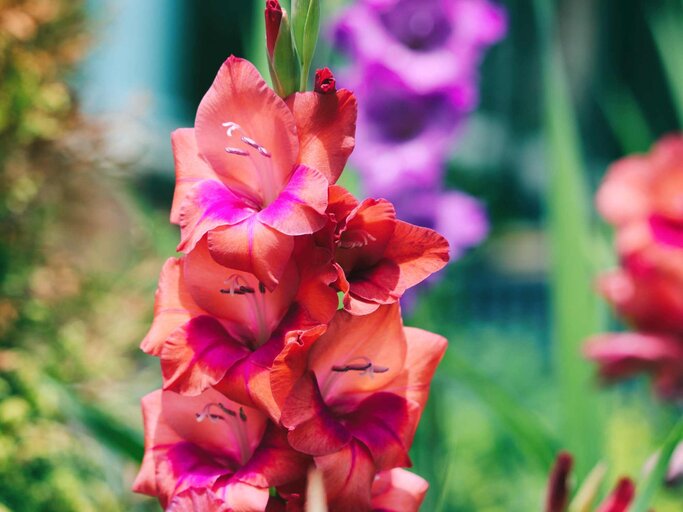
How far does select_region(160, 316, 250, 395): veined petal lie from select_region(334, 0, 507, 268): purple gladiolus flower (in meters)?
0.84

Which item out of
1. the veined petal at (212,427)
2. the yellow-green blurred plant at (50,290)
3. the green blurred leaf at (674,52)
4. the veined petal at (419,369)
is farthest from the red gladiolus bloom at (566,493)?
the green blurred leaf at (674,52)

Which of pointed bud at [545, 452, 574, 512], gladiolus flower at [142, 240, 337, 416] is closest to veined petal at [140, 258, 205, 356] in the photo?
gladiolus flower at [142, 240, 337, 416]

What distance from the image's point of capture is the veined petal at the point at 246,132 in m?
0.51

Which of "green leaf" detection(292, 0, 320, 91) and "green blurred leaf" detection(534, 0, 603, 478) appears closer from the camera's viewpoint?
"green leaf" detection(292, 0, 320, 91)

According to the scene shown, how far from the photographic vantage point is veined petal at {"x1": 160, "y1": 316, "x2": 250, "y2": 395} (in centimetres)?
50

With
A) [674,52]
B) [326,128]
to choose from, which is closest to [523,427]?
[326,128]

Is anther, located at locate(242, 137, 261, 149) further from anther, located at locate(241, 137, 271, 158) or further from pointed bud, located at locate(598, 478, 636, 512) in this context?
pointed bud, located at locate(598, 478, 636, 512)

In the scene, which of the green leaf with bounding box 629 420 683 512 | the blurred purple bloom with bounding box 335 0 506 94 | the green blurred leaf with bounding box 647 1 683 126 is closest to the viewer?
the green leaf with bounding box 629 420 683 512

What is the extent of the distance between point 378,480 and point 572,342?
550 millimetres

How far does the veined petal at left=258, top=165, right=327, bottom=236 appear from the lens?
474 millimetres

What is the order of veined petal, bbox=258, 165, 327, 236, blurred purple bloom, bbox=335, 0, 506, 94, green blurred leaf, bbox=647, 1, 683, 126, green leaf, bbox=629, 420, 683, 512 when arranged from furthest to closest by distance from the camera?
green blurred leaf, bbox=647, 1, 683, 126, blurred purple bloom, bbox=335, 0, 506, 94, green leaf, bbox=629, 420, 683, 512, veined petal, bbox=258, 165, 327, 236

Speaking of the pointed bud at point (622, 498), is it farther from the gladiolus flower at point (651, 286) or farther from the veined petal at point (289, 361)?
the gladiolus flower at point (651, 286)

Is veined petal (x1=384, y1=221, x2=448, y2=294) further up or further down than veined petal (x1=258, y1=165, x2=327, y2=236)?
further down

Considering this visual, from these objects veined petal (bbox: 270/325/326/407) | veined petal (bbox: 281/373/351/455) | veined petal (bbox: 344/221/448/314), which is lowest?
veined petal (bbox: 281/373/351/455)
